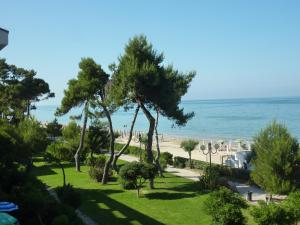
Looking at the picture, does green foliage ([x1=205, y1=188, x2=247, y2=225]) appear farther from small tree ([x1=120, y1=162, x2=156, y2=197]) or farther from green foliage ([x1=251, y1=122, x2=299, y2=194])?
small tree ([x1=120, y1=162, x2=156, y2=197])

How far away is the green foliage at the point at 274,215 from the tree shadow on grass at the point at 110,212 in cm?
479

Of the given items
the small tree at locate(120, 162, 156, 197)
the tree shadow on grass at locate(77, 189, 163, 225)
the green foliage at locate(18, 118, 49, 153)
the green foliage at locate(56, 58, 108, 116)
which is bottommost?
the tree shadow on grass at locate(77, 189, 163, 225)

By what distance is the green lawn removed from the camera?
54.1 ft

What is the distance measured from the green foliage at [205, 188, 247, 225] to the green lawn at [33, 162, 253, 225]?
80.8 inches

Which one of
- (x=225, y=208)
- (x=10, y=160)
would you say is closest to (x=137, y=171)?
(x=10, y=160)

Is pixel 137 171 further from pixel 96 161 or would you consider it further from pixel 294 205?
pixel 96 161

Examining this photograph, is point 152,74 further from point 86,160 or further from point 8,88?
point 8,88

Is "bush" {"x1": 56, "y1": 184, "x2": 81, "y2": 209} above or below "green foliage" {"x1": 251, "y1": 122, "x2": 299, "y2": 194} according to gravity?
below

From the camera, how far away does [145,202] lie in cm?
1967

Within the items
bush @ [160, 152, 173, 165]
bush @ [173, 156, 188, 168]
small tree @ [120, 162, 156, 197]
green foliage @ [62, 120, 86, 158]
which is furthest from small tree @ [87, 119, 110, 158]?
small tree @ [120, 162, 156, 197]

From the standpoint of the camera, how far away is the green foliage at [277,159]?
1814cm

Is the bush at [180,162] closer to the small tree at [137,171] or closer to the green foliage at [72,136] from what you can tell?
the green foliage at [72,136]

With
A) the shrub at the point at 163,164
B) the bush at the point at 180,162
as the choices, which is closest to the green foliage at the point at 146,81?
the shrub at the point at 163,164

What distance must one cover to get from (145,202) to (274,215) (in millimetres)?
8770
